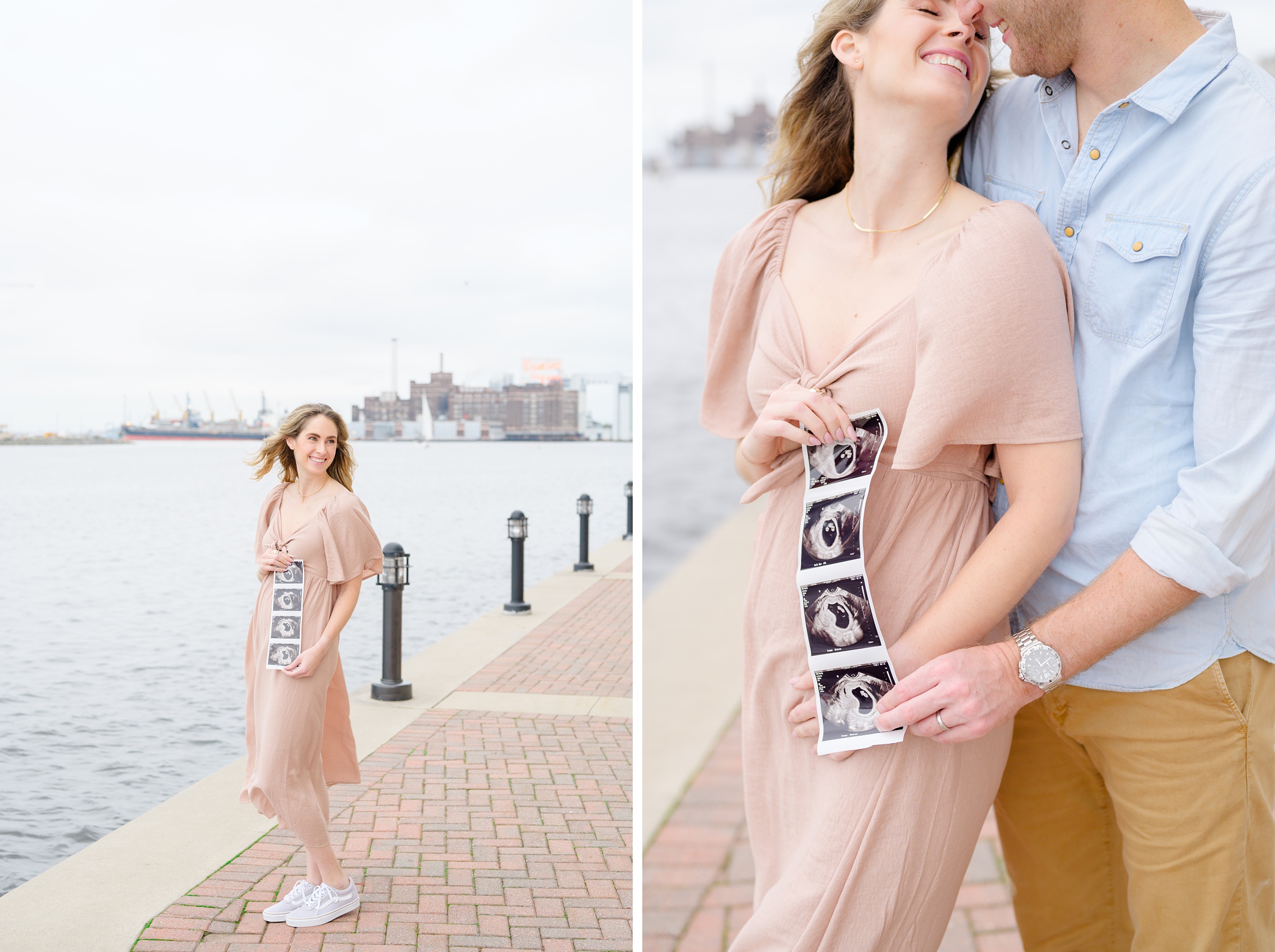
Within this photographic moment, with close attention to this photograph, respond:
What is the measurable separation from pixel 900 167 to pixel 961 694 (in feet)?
2.79

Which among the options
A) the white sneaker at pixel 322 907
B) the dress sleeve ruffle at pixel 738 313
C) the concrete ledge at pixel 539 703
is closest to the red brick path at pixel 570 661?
the concrete ledge at pixel 539 703

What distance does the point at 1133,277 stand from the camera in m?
1.51

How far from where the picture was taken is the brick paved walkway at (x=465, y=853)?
117 inches

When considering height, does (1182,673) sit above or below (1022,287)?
below

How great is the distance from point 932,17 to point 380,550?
6.89ft

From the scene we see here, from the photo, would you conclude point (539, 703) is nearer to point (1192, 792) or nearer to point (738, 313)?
point (738, 313)

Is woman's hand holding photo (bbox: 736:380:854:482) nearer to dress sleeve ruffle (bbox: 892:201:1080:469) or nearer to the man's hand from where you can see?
dress sleeve ruffle (bbox: 892:201:1080:469)

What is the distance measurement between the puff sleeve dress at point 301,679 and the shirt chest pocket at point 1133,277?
6.88 ft

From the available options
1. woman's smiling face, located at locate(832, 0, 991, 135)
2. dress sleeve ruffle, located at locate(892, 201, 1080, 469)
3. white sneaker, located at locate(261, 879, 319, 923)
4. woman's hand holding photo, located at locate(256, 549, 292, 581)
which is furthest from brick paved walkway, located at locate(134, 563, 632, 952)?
woman's smiling face, located at locate(832, 0, 991, 135)

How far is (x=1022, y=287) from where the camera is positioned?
1448mm

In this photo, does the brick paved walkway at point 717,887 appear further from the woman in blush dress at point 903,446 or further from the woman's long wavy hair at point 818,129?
the woman's long wavy hair at point 818,129

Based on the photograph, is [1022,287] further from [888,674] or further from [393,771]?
[393,771]

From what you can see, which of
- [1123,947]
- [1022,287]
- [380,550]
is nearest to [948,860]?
[1123,947]

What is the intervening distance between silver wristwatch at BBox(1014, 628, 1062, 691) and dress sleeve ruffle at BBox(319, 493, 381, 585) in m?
1.97
